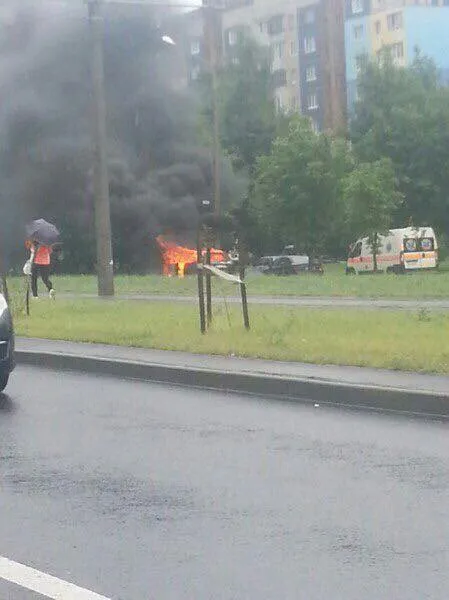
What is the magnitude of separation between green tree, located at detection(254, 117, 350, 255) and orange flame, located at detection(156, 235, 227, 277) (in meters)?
6.67

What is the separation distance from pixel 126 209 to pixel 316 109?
5107cm

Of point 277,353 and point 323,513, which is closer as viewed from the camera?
point 323,513

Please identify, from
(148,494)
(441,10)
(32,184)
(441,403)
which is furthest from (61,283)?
(441,10)

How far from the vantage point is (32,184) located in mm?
55250

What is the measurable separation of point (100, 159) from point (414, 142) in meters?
40.6

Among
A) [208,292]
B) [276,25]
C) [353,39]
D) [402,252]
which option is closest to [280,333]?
[208,292]

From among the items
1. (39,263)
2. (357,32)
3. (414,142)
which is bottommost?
(39,263)

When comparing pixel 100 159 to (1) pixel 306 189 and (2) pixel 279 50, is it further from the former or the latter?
(2) pixel 279 50

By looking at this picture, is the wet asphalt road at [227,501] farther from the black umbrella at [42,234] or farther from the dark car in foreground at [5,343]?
the black umbrella at [42,234]

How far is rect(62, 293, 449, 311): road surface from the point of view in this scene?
21169mm

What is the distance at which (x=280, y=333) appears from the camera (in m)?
15.8

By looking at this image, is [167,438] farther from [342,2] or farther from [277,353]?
[342,2]

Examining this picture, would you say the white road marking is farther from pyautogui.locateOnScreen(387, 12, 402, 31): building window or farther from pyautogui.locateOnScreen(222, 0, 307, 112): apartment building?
pyautogui.locateOnScreen(222, 0, 307, 112): apartment building

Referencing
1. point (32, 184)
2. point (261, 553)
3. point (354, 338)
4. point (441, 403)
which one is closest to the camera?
point (261, 553)
